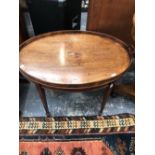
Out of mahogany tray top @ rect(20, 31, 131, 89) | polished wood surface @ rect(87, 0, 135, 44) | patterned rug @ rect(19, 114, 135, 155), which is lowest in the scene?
patterned rug @ rect(19, 114, 135, 155)

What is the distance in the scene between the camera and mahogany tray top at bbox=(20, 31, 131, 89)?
3.59ft

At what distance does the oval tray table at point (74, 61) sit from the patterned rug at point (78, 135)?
0.29 feet

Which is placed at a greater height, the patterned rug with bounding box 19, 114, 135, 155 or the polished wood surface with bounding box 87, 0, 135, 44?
the polished wood surface with bounding box 87, 0, 135, 44

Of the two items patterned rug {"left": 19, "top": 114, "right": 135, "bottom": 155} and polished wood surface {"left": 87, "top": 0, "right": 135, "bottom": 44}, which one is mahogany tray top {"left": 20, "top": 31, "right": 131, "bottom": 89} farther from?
patterned rug {"left": 19, "top": 114, "right": 135, "bottom": 155}

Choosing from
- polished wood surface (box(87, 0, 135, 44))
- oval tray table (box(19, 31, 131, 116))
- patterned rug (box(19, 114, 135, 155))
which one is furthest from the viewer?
polished wood surface (box(87, 0, 135, 44))

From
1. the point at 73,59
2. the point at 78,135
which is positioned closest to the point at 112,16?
the point at 73,59

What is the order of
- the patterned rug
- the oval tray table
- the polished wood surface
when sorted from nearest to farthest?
the oval tray table
the patterned rug
the polished wood surface

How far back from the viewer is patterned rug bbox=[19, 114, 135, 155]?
122 centimetres

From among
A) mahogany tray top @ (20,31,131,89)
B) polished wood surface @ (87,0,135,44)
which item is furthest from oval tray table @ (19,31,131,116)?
polished wood surface @ (87,0,135,44)

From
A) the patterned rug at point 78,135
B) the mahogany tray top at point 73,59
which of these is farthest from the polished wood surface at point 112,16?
the patterned rug at point 78,135

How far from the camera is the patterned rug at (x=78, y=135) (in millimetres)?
1222

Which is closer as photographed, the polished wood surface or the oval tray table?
the oval tray table
